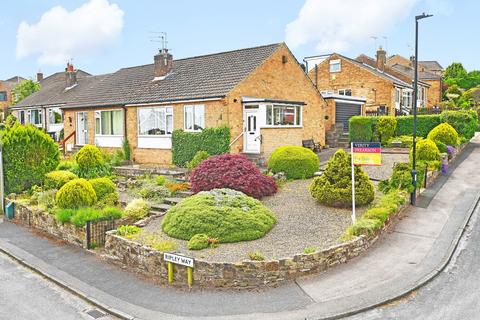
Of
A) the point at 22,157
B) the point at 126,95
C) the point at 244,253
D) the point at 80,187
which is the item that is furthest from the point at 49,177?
the point at 244,253

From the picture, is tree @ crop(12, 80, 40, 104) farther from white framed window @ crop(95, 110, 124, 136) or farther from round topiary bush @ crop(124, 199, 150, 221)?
round topiary bush @ crop(124, 199, 150, 221)

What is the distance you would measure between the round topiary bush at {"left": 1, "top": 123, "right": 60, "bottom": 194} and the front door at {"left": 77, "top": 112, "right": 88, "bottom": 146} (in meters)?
10.8

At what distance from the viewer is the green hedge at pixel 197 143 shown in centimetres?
2098

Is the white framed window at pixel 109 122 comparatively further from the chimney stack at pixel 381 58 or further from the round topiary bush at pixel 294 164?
the chimney stack at pixel 381 58

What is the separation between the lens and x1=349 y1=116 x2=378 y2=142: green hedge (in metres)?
27.2

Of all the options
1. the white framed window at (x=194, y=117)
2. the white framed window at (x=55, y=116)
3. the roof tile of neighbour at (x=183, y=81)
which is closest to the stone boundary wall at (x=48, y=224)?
the white framed window at (x=194, y=117)

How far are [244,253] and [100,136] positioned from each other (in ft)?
67.7

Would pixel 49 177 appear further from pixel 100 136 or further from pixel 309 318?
pixel 309 318

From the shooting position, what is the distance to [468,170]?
65.6 ft

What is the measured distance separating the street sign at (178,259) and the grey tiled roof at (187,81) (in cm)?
1232

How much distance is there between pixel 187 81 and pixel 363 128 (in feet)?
38.1

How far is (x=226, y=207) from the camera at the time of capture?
11844 mm

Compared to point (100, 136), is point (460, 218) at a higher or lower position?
lower

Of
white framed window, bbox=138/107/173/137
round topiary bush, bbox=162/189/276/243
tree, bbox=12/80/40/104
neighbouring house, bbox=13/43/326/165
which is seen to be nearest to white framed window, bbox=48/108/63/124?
neighbouring house, bbox=13/43/326/165
